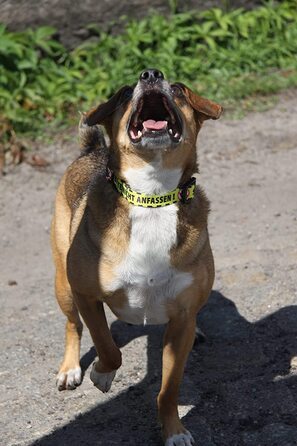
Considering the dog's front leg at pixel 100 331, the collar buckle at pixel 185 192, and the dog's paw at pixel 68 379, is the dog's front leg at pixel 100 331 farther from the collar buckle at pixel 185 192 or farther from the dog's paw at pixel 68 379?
the collar buckle at pixel 185 192

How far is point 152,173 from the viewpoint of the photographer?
14.6 ft

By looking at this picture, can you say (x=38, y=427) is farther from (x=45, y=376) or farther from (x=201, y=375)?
(x=201, y=375)

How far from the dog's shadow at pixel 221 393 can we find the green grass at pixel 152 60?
3.59m

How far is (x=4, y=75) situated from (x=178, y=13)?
211 cm

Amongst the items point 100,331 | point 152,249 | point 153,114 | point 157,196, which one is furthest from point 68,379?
point 153,114

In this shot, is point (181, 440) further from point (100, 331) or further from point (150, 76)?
point (150, 76)

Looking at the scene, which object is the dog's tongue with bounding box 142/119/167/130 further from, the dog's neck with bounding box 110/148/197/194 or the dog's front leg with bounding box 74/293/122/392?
the dog's front leg with bounding box 74/293/122/392

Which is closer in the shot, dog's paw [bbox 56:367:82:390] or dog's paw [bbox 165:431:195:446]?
dog's paw [bbox 165:431:195:446]

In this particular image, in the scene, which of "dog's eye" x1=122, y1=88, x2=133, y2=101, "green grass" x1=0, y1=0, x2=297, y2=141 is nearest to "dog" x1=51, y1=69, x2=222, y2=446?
"dog's eye" x1=122, y1=88, x2=133, y2=101

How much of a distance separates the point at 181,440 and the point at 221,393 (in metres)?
0.53

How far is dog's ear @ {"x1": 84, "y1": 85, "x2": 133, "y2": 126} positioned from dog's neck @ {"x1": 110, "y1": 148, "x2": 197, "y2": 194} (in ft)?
0.80

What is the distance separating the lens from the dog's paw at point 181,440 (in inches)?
183

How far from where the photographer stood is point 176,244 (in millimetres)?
4531

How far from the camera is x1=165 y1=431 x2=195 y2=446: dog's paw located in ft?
15.2
